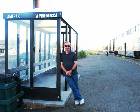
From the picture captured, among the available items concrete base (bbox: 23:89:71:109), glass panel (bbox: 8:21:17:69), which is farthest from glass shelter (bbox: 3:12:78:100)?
concrete base (bbox: 23:89:71:109)

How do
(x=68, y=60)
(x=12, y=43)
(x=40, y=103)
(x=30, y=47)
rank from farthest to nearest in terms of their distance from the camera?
(x=12, y=43), (x=30, y=47), (x=68, y=60), (x=40, y=103)

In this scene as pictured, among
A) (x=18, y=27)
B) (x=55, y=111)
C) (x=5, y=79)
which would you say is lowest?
(x=55, y=111)

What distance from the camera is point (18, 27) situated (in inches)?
476

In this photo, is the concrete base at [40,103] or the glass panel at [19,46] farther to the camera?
the glass panel at [19,46]

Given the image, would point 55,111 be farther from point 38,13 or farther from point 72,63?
point 38,13

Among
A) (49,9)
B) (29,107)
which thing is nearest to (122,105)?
(29,107)

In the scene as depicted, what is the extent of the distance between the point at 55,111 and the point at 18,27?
159 inches

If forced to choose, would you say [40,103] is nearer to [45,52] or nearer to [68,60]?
[68,60]

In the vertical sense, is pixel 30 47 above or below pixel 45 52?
above

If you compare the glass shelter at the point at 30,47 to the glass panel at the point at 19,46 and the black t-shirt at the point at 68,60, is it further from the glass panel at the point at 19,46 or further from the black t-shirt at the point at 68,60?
the black t-shirt at the point at 68,60

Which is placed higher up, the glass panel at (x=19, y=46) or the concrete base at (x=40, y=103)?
the glass panel at (x=19, y=46)

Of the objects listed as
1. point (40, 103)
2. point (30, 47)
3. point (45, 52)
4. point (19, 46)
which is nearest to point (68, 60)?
point (30, 47)

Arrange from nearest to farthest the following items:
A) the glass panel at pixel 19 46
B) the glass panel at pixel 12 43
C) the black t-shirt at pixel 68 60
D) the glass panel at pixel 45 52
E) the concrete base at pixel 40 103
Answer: the concrete base at pixel 40 103, the black t-shirt at pixel 68 60, the glass panel at pixel 12 43, the glass panel at pixel 19 46, the glass panel at pixel 45 52

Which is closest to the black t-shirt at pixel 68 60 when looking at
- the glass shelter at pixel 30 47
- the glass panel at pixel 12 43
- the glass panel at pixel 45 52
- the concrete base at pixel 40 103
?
the glass shelter at pixel 30 47
